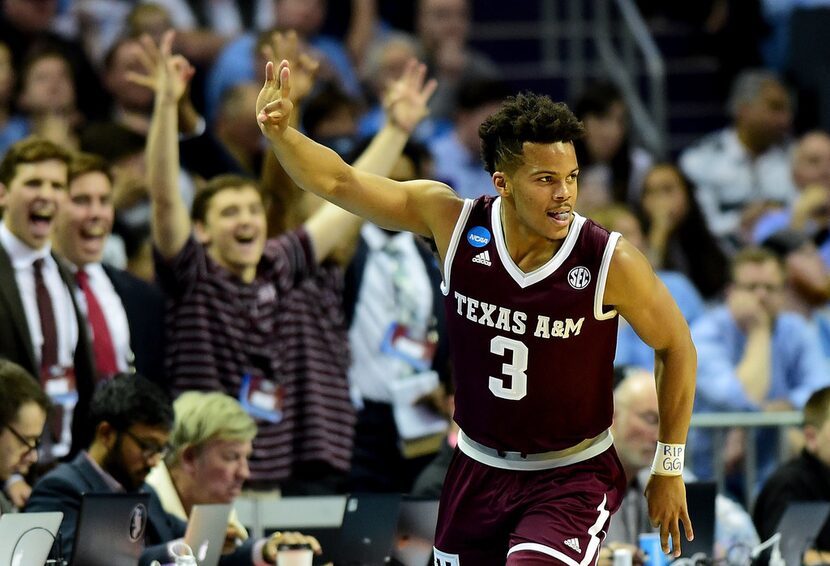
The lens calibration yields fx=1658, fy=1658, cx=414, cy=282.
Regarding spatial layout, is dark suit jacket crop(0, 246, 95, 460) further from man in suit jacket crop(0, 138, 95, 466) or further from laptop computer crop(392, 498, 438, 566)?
laptop computer crop(392, 498, 438, 566)

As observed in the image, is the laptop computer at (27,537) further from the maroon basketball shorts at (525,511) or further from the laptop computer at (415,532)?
the laptop computer at (415,532)

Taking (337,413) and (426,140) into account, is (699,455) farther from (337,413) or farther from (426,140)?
(426,140)

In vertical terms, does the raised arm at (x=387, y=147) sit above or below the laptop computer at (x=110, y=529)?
above

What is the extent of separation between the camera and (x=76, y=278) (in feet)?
22.2

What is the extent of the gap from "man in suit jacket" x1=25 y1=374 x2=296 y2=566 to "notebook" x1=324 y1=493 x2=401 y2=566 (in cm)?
24

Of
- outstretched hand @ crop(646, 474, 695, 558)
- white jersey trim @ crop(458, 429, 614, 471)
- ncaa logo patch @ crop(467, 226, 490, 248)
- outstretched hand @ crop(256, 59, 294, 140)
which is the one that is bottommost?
outstretched hand @ crop(646, 474, 695, 558)

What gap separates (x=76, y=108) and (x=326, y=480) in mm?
3120

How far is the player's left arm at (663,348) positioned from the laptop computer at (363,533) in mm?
1013

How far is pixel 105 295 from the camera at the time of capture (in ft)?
22.3

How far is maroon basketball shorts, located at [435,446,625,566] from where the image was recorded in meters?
4.59

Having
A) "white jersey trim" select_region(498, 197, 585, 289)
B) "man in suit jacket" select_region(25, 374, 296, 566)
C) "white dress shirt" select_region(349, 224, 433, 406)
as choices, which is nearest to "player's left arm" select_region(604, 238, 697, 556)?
"white jersey trim" select_region(498, 197, 585, 289)

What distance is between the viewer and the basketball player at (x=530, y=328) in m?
4.68

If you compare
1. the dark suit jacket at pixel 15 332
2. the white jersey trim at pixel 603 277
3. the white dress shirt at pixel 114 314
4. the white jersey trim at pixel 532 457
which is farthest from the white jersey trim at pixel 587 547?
the white dress shirt at pixel 114 314

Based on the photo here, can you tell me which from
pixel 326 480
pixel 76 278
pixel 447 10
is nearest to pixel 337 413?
pixel 326 480
